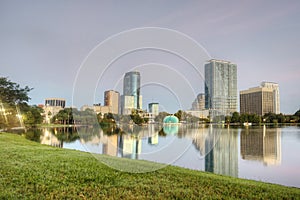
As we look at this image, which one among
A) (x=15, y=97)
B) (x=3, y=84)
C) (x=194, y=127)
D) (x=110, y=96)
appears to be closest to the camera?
(x=110, y=96)

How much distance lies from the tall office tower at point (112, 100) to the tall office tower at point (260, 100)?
123182mm

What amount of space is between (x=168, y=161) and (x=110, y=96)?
1.61 metres

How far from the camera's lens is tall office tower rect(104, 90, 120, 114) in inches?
181

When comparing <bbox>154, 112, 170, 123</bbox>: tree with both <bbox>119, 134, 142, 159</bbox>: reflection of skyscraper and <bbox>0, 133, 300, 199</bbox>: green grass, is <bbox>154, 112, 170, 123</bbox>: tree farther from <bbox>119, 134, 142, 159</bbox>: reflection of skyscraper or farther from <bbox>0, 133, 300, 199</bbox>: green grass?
<bbox>0, 133, 300, 199</bbox>: green grass

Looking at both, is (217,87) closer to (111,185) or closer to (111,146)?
(111,146)

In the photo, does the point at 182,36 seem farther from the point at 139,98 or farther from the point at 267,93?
the point at 267,93

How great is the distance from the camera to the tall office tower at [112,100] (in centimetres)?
459

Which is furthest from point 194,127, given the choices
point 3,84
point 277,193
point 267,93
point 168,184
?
point 267,93

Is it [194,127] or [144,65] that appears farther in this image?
[194,127]

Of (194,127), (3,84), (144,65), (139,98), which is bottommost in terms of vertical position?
(194,127)

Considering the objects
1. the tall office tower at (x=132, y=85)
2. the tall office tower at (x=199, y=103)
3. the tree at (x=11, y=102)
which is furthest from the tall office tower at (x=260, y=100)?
the tall office tower at (x=132, y=85)

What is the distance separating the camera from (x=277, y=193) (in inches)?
211

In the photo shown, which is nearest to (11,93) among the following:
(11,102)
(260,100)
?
(11,102)

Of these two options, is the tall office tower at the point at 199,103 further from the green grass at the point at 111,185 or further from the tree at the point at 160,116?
the green grass at the point at 111,185
